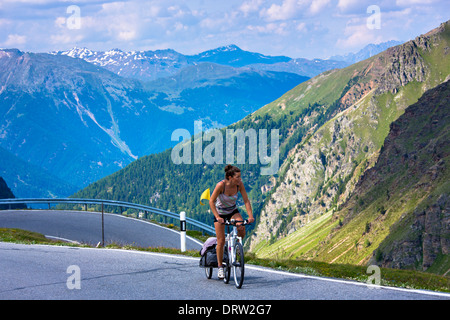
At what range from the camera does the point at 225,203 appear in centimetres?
1170

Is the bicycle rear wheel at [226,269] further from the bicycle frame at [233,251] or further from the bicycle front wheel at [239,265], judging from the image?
the bicycle front wheel at [239,265]

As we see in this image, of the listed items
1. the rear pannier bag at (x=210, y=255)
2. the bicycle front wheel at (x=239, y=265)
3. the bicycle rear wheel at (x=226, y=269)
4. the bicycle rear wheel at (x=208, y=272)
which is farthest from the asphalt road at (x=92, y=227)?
the bicycle front wheel at (x=239, y=265)

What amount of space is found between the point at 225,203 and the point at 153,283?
2.46 meters

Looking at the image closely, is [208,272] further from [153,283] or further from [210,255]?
[153,283]

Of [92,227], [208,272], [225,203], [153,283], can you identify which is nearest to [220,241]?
[225,203]

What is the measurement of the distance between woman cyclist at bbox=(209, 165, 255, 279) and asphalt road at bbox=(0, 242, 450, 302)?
3.23 feet

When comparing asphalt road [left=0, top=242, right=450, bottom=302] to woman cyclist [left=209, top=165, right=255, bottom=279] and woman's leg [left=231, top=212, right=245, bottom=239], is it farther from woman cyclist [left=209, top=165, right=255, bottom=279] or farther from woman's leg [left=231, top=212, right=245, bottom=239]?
woman's leg [left=231, top=212, right=245, bottom=239]

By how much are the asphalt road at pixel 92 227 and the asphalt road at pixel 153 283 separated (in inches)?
A: 567

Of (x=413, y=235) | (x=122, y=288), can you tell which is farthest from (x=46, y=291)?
(x=413, y=235)

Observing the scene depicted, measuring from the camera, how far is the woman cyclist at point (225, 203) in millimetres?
11516

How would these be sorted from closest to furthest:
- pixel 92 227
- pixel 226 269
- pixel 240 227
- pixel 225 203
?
pixel 240 227 < pixel 225 203 < pixel 226 269 < pixel 92 227

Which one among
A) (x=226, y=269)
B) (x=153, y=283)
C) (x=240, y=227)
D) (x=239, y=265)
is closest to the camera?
(x=239, y=265)

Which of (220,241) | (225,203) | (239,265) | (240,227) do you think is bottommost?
(239,265)
